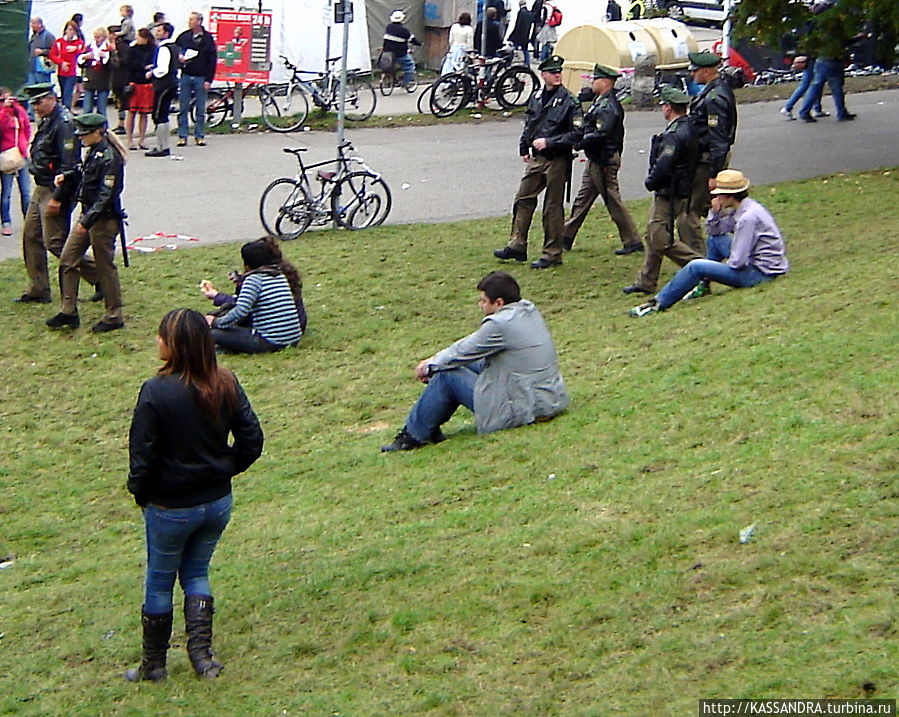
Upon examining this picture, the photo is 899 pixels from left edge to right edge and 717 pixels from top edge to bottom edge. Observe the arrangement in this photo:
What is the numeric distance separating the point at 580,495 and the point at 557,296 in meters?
5.60

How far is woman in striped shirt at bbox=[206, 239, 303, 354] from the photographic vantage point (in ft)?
34.7

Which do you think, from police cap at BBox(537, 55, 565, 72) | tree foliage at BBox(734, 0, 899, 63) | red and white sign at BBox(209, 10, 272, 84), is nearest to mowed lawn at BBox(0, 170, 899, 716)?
police cap at BBox(537, 55, 565, 72)

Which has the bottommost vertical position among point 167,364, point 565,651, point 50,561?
point 50,561

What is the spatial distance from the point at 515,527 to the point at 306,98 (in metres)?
16.4

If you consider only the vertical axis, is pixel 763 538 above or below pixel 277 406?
above

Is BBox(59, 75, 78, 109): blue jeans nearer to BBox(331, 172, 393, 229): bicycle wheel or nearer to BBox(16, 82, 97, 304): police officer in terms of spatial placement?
BBox(331, 172, 393, 229): bicycle wheel

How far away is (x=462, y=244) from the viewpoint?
14.4 meters

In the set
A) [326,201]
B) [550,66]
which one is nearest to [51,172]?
[326,201]

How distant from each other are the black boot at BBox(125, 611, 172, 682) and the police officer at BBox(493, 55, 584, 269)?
8.00m

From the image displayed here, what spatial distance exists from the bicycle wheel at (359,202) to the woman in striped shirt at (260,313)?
4046mm

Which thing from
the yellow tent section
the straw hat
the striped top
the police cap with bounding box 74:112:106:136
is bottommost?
the striped top

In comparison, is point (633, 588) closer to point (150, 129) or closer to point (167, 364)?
point (167, 364)

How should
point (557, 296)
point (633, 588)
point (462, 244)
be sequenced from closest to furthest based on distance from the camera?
point (633, 588)
point (557, 296)
point (462, 244)

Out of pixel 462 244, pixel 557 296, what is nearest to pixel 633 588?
pixel 557 296
